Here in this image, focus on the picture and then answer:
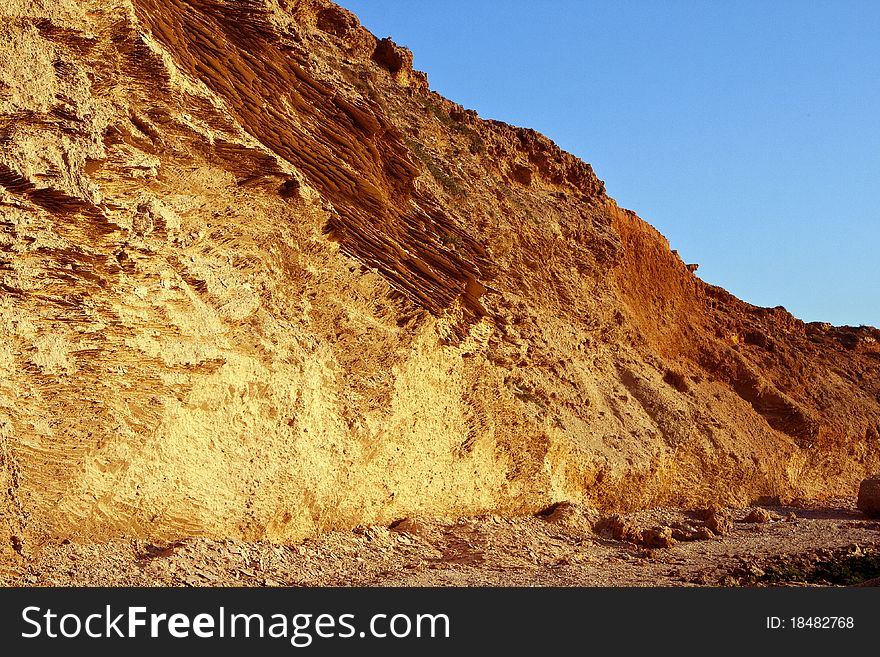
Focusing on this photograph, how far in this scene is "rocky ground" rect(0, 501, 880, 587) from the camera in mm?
8641

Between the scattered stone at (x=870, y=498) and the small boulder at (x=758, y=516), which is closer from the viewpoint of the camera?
the small boulder at (x=758, y=516)

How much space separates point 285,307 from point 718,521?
812 cm

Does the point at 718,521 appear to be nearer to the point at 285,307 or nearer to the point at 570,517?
the point at 570,517

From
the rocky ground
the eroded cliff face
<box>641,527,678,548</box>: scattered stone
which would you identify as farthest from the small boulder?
<box>641,527,678,548</box>: scattered stone

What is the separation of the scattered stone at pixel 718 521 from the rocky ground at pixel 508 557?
2 cm

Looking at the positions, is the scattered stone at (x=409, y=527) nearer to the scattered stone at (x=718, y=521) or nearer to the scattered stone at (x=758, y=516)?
the scattered stone at (x=718, y=521)

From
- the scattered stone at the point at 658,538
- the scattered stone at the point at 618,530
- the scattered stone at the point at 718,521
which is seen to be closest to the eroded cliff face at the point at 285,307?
the scattered stone at the point at 618,530

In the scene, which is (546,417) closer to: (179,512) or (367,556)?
(367,556)

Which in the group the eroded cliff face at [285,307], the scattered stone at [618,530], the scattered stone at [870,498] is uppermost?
the eroded cliff face at [285,307]

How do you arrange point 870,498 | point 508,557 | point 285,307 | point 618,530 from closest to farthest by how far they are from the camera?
point 285,307 < point 508,557 < point 618,530 < point 870,498

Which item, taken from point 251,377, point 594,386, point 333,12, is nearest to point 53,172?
point 251,377

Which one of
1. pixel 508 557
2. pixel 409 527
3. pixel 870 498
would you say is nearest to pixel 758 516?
pixel 870 498

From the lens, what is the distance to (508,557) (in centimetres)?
1161

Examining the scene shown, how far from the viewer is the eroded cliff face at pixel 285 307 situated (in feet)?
29.8
